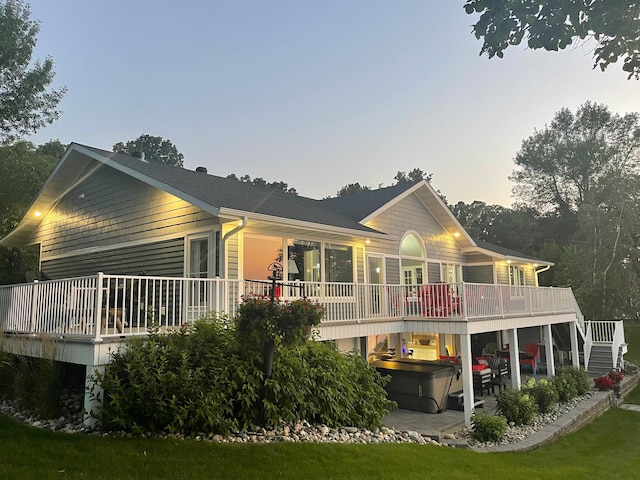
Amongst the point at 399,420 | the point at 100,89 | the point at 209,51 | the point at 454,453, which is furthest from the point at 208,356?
the point at 100,89

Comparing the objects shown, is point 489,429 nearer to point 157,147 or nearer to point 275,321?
point 275,321

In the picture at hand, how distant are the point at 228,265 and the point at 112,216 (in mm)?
5110

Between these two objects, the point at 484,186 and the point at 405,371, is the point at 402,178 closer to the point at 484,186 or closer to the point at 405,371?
the point at 484,186

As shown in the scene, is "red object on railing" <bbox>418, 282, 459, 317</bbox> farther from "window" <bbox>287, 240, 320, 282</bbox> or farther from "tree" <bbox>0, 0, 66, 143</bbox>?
"tree" <bbox>0, 0, 66, 143</bbox>

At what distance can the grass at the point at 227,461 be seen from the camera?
497 centimetres

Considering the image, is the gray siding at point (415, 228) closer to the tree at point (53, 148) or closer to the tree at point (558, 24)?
the tree at point (558, 24)

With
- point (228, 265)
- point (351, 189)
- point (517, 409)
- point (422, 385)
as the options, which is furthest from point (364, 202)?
point (351, 189)

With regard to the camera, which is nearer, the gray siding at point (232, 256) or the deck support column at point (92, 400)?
the deck support column at point (92, 400)

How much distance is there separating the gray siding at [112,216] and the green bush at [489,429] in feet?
22.5

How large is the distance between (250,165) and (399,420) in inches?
1518

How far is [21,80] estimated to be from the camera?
18578mm

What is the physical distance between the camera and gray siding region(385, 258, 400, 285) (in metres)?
14.9

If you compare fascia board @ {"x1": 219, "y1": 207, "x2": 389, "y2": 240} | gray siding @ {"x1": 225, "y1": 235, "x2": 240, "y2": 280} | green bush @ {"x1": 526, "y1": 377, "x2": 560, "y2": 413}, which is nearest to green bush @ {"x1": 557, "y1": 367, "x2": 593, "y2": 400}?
green bush @ {"x1": 526, "y1": 377, "x2": 560, "y2": 413}

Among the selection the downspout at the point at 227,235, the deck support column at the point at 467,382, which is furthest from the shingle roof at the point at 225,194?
the deck support column at the point at 467,382
